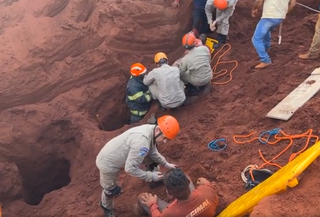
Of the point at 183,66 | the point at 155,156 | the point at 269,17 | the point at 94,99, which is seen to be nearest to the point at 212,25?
Answer: the point at 183,66

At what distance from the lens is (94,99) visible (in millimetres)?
8602

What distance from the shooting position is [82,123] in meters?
8.02

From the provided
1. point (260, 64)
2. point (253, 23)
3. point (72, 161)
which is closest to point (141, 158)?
point (72, 161)

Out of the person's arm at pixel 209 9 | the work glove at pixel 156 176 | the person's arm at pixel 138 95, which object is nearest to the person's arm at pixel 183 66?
the person's arm at pixel 138 95

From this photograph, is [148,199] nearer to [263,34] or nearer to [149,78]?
[149,78]

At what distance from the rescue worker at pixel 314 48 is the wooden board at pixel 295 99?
0.95 metres

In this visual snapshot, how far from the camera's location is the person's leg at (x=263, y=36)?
7758 mm

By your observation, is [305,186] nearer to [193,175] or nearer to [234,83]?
[193,175]

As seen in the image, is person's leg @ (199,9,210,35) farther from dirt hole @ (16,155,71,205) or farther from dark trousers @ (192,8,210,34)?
dirt hole @ (16,155,71,205)

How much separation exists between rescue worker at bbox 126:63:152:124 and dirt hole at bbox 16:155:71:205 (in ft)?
5.58

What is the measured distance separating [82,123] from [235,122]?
2.97 metres

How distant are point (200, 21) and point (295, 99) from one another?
3958mm

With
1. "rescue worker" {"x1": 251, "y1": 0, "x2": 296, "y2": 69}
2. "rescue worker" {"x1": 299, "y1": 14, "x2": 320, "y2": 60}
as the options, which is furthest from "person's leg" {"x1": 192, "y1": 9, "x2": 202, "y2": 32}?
"rescue worker" {"x1": 299, "y1": 14, "x2": 320, "y2": 60}

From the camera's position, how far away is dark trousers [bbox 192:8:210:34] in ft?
31.9
